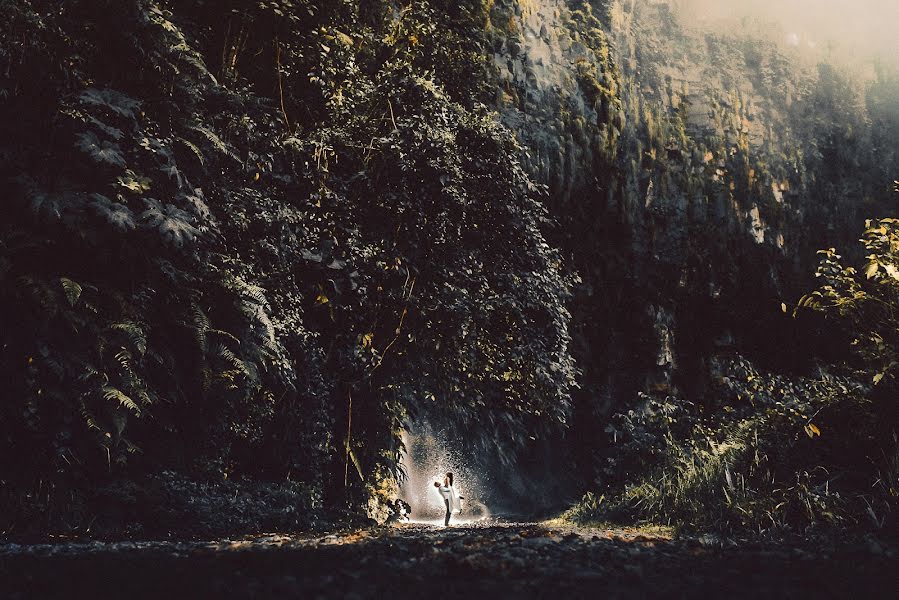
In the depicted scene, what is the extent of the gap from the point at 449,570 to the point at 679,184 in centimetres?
1134

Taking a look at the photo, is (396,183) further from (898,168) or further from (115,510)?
(898,168)

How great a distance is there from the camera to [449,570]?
2.99 metres

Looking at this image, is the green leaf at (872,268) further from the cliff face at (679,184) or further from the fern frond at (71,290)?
the cliff face at (679,184)

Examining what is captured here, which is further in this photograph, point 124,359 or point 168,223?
point 168,223

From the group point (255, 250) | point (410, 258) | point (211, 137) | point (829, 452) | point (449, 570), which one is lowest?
point (449, 570)

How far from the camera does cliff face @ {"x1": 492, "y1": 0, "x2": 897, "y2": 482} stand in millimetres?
12023

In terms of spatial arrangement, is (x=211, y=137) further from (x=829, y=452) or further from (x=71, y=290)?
(x=829, y=452)

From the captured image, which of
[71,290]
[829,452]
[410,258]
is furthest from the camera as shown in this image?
[410,258]

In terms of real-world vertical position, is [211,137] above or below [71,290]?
above

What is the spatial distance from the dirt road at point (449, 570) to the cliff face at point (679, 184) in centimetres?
835

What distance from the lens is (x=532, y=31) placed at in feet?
37.1

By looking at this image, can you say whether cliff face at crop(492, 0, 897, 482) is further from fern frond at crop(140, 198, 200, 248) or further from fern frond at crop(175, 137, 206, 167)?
fern frond at crop(140, 198, 200, 248)

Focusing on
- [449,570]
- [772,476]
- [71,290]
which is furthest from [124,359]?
[772,476]

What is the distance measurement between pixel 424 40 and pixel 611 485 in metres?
7.28
